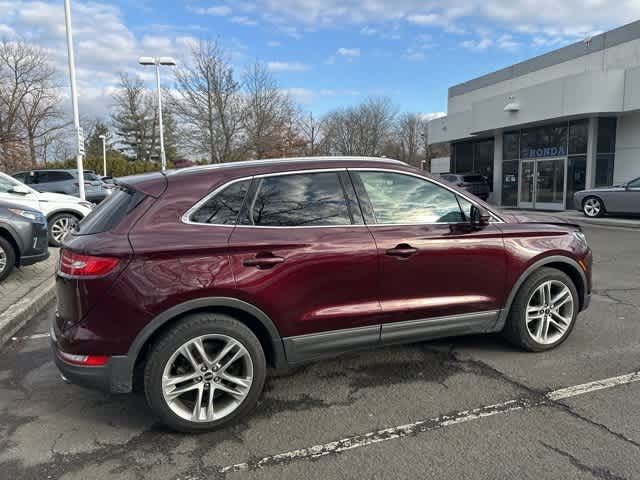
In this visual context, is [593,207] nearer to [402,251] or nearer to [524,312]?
[524,312]

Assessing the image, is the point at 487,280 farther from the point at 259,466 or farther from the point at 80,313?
the point at 80,313

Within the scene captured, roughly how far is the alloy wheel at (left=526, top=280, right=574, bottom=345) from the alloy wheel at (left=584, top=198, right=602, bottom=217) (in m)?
12.8

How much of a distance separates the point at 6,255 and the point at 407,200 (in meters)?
5.79

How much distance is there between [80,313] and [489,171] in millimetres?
24216

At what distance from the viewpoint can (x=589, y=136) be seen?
18.0m

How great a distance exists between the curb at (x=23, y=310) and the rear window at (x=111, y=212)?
8.10 feet

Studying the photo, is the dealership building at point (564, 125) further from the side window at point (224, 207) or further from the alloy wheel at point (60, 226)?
the side window at point (224, 207)

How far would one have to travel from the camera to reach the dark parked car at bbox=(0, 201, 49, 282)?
6.57m

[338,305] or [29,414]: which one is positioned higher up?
[338,305]

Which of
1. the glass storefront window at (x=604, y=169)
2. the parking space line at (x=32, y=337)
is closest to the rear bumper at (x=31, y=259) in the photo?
the parking space line at (x=32, y=337)

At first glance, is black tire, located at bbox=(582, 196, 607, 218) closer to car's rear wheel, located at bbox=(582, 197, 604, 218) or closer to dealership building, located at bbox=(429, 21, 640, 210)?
car's rear wheel, located at bbox=(582, 197, 604, 218)

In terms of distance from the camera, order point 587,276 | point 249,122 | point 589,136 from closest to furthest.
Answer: point 587,276 < point 589,136 < point 249,122

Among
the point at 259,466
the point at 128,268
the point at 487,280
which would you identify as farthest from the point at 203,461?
the point at 487,280

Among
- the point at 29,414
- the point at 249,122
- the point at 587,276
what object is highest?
the point at 249,122
